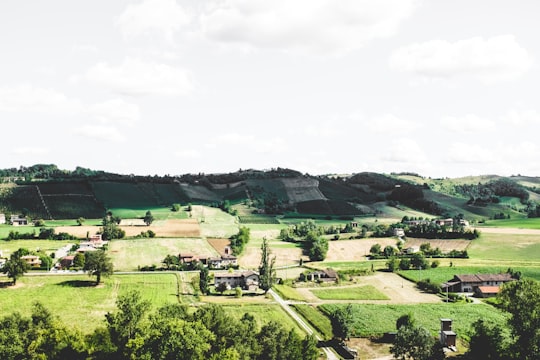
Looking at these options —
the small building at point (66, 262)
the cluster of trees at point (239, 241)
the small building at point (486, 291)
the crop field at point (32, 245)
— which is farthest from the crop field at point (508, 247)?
the crop field at point (32, 245)

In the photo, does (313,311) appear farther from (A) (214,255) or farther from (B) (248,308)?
(A) (214,255)

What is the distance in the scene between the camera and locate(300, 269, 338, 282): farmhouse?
104m

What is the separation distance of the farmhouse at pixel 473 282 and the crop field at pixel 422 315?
12217 mm

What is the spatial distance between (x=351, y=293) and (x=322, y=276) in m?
14.3

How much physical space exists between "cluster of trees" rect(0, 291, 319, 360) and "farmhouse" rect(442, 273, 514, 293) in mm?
53193

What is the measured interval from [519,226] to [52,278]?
13350 centimetres

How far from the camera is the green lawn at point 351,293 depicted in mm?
88938

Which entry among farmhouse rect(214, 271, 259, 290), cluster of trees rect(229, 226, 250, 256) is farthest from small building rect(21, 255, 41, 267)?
cluster of trees rect(229, 226, 250, 256)

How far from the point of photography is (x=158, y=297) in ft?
269

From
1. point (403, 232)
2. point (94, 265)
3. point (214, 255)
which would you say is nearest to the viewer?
point (94, 265)

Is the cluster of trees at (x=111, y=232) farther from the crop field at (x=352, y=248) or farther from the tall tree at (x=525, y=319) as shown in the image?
the tall tree at (x=525, y=319)

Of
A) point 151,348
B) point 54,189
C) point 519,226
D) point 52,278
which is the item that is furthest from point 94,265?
point 519,226

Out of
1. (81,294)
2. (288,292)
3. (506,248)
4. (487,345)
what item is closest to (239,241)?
(288,292)

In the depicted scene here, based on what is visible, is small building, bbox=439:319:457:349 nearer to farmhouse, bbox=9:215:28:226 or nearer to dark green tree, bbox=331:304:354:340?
dark green tree, bbox=331:304:354:340
